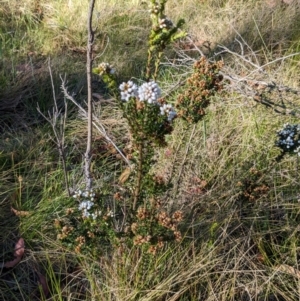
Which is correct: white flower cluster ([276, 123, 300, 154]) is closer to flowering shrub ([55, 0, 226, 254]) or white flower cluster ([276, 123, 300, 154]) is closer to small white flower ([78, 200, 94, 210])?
flowering shrub ([55, 0, 226, 254])

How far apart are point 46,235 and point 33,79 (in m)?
1.48

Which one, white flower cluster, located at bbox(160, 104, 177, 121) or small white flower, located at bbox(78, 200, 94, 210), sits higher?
white flower cluster, located at bbox(160, 104, 177, 121)

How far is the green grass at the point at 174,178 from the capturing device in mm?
2031

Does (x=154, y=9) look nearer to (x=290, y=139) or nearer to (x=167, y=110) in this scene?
(x=167, y=110)

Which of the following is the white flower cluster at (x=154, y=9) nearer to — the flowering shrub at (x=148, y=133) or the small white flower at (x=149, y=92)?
the flowering shrub at (x=148, y=133)

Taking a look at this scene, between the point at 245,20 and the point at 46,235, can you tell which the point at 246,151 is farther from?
the point at 245,20

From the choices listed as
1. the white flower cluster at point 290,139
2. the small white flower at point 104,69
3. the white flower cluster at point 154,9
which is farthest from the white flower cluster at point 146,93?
the white flower cluster at point 290,139

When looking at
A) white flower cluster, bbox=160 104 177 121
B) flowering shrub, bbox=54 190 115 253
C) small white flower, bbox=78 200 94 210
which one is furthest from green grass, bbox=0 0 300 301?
white flower cluster, bbox=160 104 177 121

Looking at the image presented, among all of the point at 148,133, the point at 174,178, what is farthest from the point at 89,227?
the point at 174,178

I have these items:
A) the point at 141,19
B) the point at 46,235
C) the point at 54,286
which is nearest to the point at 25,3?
the point at 141,19

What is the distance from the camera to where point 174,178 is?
2.52m

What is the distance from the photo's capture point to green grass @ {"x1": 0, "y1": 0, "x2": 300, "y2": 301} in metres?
2.03

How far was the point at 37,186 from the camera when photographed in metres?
2.58

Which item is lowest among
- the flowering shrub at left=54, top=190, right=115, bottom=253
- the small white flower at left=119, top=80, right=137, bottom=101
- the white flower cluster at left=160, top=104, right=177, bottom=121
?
the flowering shrub at left=54, top=190, right=115, bottom=253
